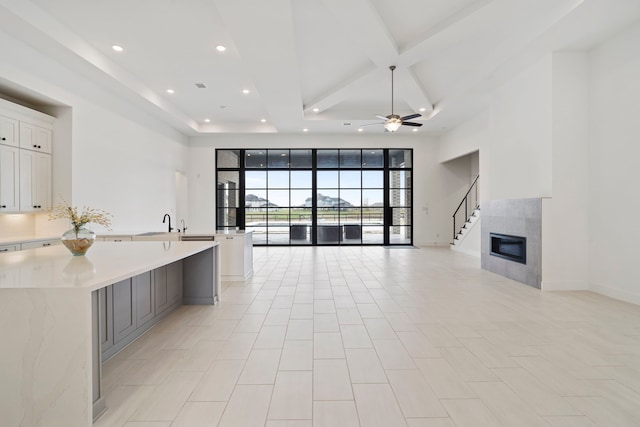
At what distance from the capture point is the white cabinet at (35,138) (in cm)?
460

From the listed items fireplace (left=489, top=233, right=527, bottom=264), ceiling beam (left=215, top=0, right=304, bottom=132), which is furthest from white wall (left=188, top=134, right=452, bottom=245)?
fireplace (left=489, top=233, right=527, bottom=264)

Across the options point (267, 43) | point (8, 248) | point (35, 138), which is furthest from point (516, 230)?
point (35, 138)

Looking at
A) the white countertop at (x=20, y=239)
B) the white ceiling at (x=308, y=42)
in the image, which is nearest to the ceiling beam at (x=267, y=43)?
the white ceiling at (x=308, y=42)

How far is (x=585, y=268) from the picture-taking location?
4773 millimetres

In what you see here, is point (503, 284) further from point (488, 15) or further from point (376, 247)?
point (376, 247)

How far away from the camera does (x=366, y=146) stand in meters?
10.2

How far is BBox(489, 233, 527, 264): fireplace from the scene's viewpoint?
5212 millimetres

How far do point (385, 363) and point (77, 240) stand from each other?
265 cm

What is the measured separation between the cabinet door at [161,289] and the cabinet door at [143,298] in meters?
0.10

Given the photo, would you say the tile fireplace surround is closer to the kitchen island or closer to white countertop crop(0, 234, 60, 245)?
the kitchen island

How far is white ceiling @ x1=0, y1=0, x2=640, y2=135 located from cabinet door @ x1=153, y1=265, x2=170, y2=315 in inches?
122

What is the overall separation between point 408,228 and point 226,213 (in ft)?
19.8

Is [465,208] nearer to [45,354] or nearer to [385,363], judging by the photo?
A: [385,363]

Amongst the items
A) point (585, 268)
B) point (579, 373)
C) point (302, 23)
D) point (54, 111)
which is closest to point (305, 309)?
point (579, 373)
